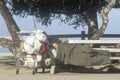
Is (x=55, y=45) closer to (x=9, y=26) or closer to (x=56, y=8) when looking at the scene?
(x=9, y=26)

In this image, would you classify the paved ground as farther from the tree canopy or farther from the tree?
the tree canopy

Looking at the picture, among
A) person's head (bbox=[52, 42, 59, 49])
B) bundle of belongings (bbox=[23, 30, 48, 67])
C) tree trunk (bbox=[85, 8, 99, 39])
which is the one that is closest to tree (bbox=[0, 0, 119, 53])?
tree trunk (bbox=[85, 8, 99, 39])

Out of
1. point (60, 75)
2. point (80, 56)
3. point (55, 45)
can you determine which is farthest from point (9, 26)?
point (80, 56)

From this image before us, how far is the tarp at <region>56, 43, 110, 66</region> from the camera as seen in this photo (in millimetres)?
15367

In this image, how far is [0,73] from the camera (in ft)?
53.0

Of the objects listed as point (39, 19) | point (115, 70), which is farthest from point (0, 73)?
point (39, 19)

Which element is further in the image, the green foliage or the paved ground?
the green foliage

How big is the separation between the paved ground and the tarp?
41 cm

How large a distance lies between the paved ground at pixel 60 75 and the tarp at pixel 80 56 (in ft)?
1.36

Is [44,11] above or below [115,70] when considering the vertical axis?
above

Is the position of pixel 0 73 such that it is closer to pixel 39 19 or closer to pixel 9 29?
pixel 9 29

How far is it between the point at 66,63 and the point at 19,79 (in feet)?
6.59

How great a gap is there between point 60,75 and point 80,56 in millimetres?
860

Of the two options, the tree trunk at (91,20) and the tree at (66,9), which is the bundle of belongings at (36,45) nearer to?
the tree at (66,9)
